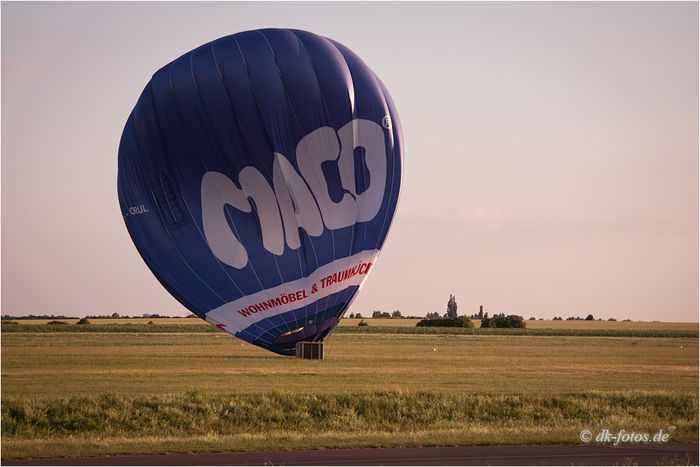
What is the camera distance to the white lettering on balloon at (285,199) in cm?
3309

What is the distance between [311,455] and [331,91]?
11965 mm

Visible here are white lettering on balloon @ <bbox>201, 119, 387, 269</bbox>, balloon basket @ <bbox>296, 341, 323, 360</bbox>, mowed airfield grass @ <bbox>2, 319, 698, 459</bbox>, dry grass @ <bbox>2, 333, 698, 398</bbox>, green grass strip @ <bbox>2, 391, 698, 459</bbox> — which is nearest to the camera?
green grass strip @ <bbox>2, 391, 698, 459</bbox>

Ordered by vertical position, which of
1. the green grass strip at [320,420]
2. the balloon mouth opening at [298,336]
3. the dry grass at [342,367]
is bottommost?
the green grass strip at [320,420]

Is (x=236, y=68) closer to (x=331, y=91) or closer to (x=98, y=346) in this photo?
(x=331, y=91)

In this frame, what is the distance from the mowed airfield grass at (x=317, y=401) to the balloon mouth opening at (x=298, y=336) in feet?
8.53

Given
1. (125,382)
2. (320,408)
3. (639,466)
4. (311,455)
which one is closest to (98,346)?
(125,382)

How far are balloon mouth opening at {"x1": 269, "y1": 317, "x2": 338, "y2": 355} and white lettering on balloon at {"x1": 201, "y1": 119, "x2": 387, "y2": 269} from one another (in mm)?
2557

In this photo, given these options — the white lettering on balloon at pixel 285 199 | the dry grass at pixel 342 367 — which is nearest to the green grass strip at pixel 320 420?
the dry grass at pixel 342 367

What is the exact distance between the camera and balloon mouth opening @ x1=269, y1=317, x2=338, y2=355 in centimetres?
3362

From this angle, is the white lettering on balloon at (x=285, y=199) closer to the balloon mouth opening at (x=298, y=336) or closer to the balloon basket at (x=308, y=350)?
the balloon mouth opening at (x=298, y=336)

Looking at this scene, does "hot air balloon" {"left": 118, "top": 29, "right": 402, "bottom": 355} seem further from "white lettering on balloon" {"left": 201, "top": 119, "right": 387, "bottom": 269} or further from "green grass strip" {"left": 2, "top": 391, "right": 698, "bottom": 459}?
"green grass strip" {"left": 2, "top": 391, "right": 698, "bottom": 459}

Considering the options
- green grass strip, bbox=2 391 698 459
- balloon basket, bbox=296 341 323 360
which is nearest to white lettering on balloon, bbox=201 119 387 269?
balloon basket, bbox=296 341 323 360

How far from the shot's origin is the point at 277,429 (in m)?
34.0

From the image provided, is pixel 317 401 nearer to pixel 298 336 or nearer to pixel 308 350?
pixel 308 350
